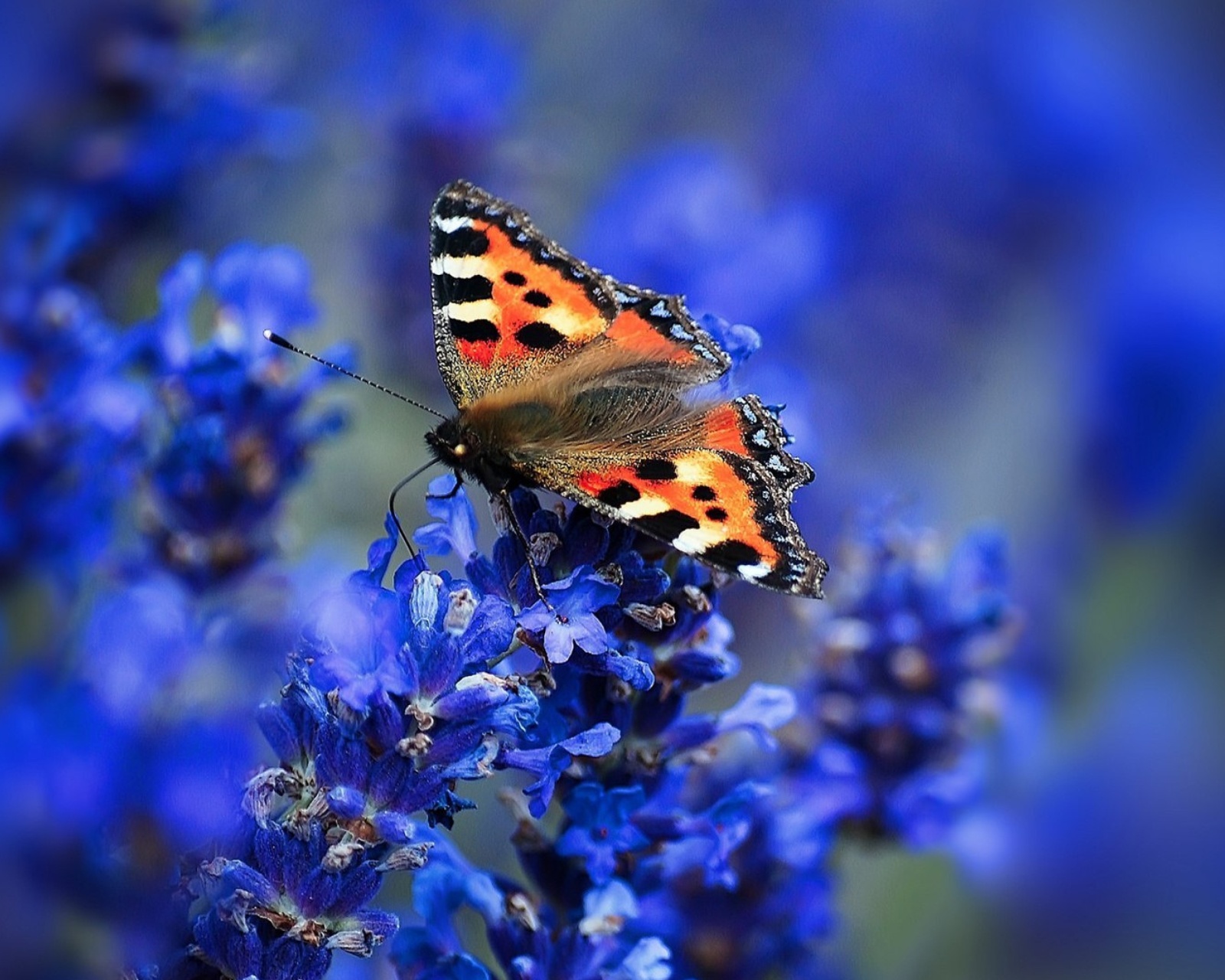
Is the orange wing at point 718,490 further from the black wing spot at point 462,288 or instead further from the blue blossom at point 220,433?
the blue blossom at point 220,433

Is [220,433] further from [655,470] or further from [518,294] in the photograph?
[655,470]

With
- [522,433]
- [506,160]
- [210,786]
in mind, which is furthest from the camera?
Result: [506,160]

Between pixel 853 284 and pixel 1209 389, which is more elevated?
pixel 853 284

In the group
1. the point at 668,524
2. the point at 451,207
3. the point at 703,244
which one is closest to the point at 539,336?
the point at 451,207

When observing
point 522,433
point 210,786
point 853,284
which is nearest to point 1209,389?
point 853,284

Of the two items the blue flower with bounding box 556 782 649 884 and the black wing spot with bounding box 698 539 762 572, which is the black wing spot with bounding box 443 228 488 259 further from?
the blue flower with bounding box 556 782 649 884

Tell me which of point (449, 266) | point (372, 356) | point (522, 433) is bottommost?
point (522, 433)

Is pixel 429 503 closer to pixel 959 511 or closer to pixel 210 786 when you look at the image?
pixel 210 786

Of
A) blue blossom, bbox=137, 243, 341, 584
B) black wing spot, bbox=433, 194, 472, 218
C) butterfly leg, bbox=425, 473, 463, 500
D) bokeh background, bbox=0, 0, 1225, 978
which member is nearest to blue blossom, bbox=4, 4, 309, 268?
bokeh background, bbox=0, 0, 1225, 978

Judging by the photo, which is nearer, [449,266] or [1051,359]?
[449,266]
